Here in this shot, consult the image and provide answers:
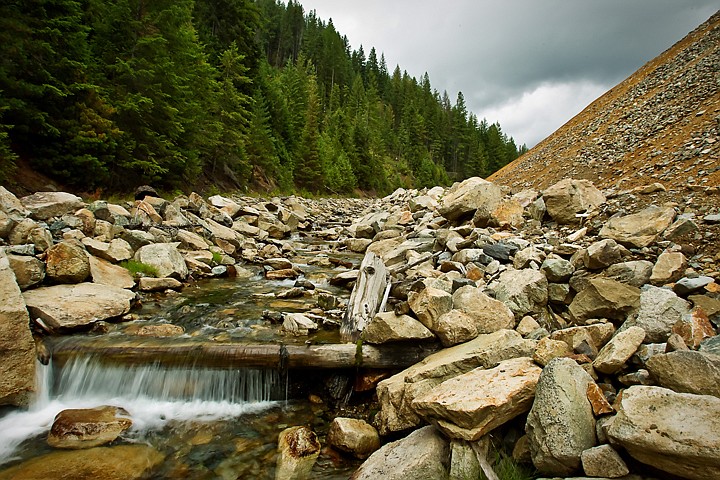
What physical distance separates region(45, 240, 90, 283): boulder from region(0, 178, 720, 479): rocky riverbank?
0.03m

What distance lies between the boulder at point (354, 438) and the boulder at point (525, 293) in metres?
2.73

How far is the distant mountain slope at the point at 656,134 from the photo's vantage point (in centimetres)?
823

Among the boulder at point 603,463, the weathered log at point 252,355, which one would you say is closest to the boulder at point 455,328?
the weathered log at point 252,355

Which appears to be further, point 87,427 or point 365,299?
point 365,299

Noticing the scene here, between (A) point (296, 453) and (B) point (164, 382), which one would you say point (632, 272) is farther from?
(B) point (164, 382)

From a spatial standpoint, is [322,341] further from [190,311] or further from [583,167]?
[583,167]

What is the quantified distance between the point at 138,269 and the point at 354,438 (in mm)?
6785

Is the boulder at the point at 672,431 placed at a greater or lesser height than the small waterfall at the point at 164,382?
greater

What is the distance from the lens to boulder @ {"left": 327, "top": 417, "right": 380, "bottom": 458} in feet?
12.9

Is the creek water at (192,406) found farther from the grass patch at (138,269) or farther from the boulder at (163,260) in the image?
the boulder at (163,260)

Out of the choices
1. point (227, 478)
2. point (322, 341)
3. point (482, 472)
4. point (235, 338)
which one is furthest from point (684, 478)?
point (235, 338)

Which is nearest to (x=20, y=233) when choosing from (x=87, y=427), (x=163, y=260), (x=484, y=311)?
(x=163, y=260)

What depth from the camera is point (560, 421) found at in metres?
2.79

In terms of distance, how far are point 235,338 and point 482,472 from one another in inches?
172
